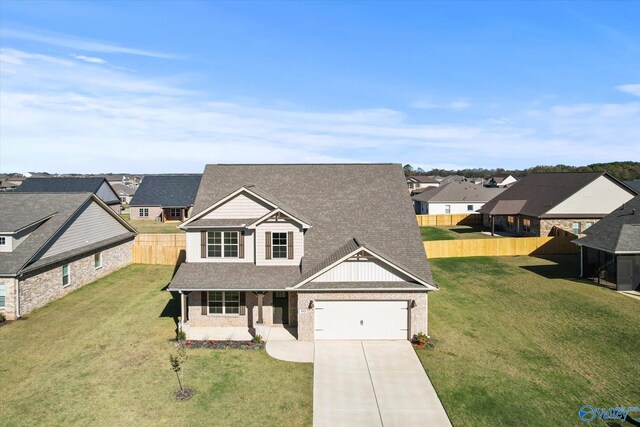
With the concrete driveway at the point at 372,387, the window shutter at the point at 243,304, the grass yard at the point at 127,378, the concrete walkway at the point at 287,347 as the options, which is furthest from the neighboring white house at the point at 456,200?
the grass yard at the point at 127,378

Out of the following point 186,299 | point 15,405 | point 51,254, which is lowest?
point 15,405

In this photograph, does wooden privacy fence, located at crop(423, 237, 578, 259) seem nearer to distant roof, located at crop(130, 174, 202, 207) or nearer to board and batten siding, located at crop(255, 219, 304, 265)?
board and batten siding, located at crop(255, 219, 304, 265)

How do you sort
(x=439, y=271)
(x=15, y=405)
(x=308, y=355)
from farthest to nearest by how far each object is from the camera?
(x=439, y=271) → (x=308, y=355) → (x=15, y=405)

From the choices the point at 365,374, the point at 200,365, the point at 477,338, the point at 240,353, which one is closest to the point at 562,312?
the point at 477,338

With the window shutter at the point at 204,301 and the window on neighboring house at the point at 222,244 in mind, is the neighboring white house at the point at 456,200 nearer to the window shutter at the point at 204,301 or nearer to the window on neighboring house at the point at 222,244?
the window on neighboring house at the point at 222,244

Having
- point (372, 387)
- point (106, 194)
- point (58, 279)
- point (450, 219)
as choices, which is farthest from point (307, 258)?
point (106, 194)

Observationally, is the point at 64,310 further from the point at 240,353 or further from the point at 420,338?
the point at 420,338
